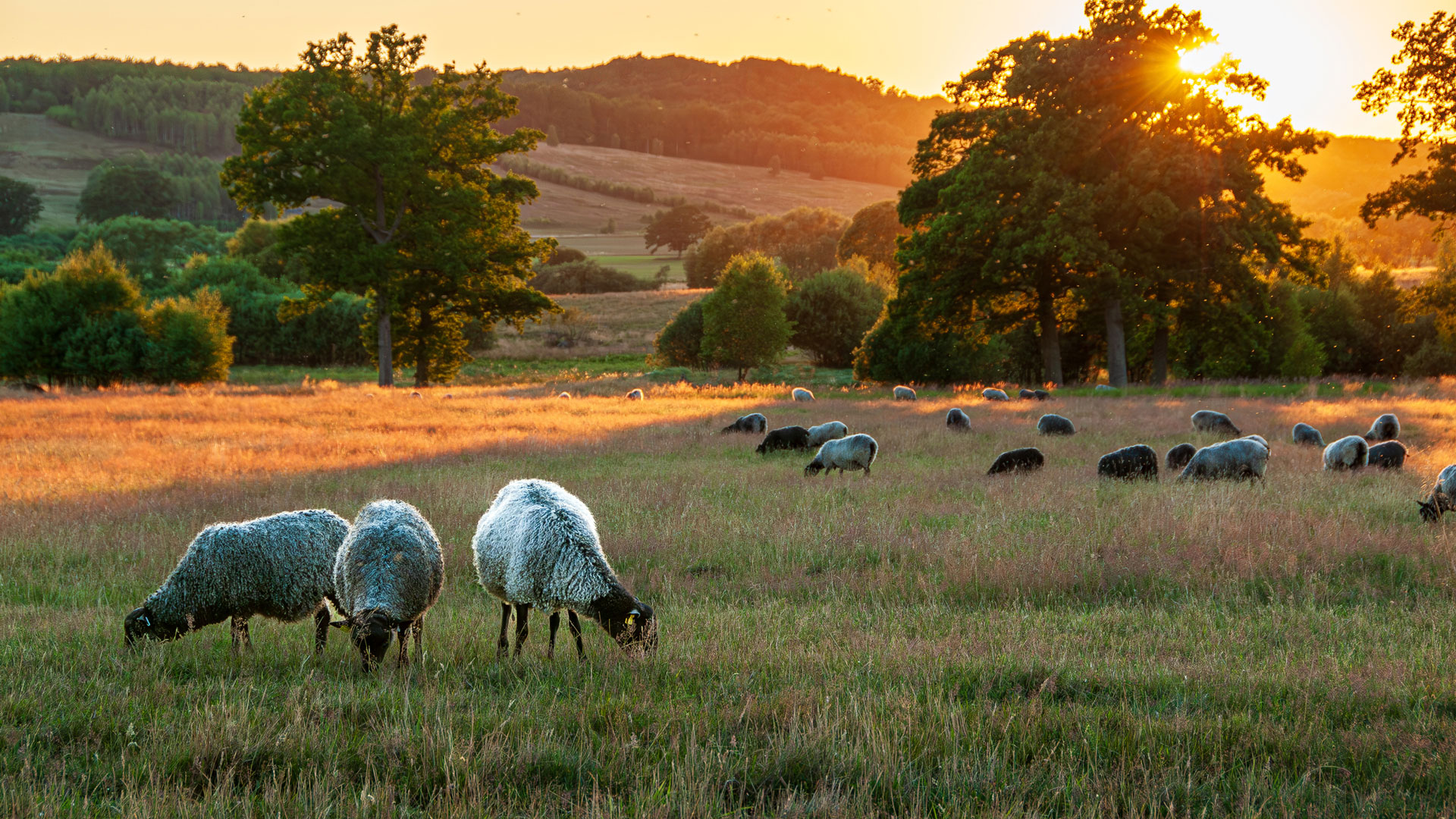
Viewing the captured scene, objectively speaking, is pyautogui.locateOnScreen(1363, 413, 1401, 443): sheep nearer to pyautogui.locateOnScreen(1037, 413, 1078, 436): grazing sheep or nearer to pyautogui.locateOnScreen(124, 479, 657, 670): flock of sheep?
pyautogui.locateOnScreen(1037, 413, 1078, 436): grazing sheep

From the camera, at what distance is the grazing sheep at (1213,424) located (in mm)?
21250

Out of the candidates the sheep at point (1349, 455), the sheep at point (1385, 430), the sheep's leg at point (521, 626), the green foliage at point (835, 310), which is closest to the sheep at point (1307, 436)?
the sheep at point (1385, 430)

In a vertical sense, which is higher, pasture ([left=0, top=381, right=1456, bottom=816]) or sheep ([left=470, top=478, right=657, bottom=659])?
sheep ([left=470, top=478, right=657, bottom=659])

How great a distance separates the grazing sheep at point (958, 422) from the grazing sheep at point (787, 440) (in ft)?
16.0

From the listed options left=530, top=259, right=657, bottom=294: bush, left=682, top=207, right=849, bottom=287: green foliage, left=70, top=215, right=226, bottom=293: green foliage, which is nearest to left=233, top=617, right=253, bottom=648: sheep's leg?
left=682, top=207, right=849, bottom=287: green foliage

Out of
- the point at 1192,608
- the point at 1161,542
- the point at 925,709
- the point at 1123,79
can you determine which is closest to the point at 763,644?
the point at 925,709

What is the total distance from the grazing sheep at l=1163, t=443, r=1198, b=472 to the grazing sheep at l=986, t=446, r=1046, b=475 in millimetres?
2500

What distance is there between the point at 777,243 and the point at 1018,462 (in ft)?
322

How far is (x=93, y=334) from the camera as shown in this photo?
46.5m

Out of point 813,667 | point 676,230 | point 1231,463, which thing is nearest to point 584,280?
point 676,230

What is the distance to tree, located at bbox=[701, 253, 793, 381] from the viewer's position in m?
54.0

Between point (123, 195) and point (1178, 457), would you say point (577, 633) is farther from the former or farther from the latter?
point (123, 195)

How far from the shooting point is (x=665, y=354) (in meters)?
64.6

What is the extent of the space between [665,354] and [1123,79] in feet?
122
